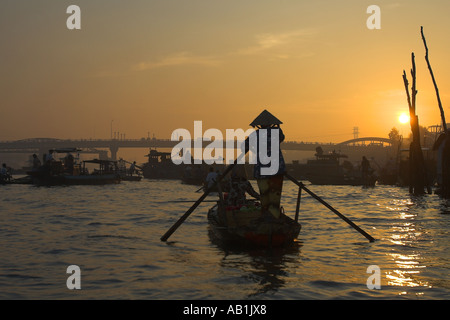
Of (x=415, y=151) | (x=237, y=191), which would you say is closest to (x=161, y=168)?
(x=415, y=151)

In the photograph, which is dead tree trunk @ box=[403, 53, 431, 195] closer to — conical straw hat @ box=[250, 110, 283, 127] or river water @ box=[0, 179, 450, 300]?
river water @ box=[0, 179, 450, 300]

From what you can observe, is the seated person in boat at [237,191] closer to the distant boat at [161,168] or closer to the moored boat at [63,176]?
the moored boat at [63,176]

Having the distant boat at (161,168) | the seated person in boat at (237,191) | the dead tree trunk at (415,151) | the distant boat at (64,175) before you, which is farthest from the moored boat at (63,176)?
the seated person in boat at (237,191)

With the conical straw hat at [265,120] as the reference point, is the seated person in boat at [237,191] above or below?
below

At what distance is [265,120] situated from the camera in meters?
13.2

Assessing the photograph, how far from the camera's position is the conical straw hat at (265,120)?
13.1 meters

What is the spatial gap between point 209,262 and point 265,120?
3.68 meters

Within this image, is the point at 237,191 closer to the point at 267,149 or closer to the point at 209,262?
the point at 267,149

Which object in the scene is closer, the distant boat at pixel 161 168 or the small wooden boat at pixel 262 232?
the small wooden boat at pixel 262 232

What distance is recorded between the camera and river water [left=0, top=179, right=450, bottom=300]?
33.6 ft

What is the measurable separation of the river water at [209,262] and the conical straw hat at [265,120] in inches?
130

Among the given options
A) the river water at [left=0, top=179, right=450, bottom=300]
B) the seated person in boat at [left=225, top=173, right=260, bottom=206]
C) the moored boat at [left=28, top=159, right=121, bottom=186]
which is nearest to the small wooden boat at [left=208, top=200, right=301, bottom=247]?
the river water at [left=0, top=179, right=450, bottom=300]

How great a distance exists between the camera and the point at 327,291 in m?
10.2
